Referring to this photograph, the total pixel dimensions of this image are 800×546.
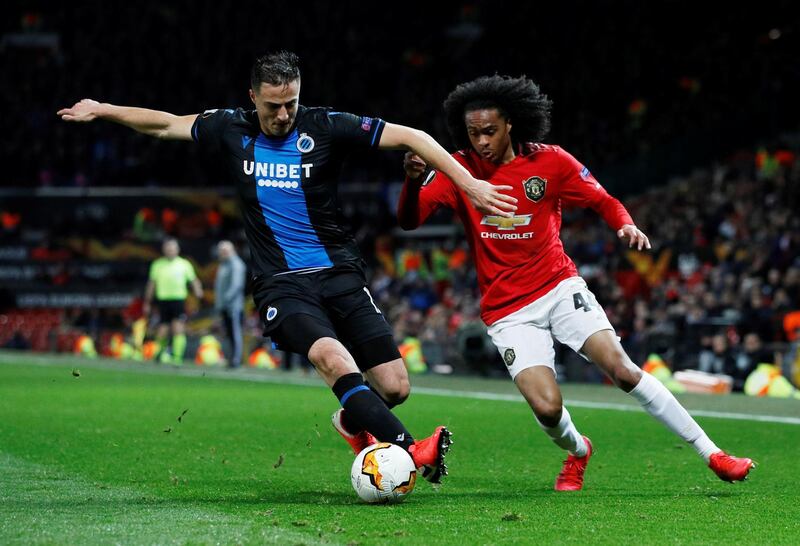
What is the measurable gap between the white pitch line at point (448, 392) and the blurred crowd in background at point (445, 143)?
3.07 m

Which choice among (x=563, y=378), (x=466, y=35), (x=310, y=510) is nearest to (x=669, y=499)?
(x=310, y=510)

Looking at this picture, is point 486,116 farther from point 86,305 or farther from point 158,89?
point 158,89

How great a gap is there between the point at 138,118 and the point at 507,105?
212cm

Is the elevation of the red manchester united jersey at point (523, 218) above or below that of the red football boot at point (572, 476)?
above

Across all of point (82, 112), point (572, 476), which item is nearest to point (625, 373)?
point (572, 476)

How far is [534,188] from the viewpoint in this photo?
24.8 ft

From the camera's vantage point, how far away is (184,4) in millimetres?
41594

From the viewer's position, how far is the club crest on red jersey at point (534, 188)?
24.8ft

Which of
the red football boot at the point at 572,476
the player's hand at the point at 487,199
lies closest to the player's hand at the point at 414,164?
the player's hand at the point at 487,199

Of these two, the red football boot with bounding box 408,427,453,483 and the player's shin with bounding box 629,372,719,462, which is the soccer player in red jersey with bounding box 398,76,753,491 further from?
the red football boot with bounding box 408,427,453,483

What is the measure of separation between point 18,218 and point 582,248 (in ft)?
49.1

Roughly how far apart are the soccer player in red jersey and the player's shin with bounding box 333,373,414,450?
0.97 meters

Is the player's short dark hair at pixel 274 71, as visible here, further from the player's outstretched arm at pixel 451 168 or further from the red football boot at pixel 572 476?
the red football boot at pixel 572 476

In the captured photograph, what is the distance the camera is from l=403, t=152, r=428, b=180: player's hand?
7.02m
